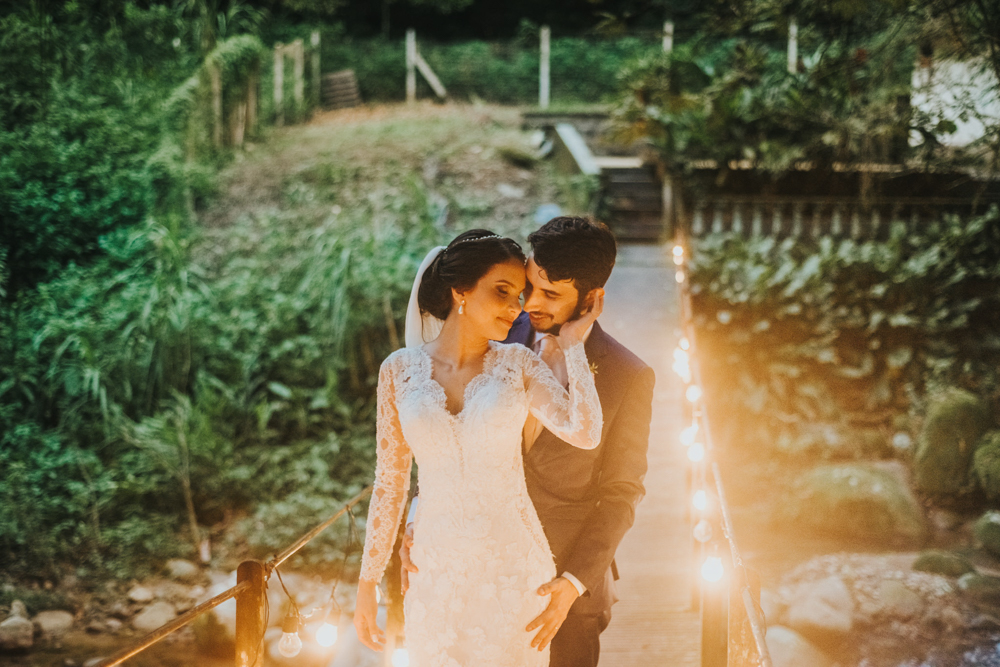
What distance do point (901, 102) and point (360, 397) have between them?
568cm

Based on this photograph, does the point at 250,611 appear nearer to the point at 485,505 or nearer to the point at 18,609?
the point at 485,505

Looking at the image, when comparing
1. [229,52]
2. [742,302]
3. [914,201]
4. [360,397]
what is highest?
[229,52]

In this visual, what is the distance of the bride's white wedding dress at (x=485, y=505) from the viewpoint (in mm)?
1773

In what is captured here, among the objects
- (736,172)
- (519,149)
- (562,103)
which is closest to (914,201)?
(736,172)

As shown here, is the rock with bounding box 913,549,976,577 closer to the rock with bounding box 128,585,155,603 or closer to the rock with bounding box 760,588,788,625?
the rock with bounding box 760,588,788,625

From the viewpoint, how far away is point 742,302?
24.7 feet

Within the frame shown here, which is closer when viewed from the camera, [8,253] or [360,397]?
[360,397]

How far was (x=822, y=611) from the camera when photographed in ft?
16.7

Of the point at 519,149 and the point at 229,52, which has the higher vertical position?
the point at 229,52

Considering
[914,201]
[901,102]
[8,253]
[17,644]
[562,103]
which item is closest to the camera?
[17,644]

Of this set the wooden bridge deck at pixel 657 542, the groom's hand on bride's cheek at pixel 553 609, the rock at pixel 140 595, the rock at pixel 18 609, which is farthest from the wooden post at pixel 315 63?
the groom's hand on bride's cheek at pixel 553 609

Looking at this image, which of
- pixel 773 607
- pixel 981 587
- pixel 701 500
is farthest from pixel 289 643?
pixel 981 587

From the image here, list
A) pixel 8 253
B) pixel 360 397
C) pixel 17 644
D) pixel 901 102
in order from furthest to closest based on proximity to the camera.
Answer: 1. pixel 8 253
2. pixel 360 397
3. pixel 901 102
4. pixel 17 644

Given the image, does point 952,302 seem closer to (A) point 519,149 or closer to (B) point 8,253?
(A) point 519,149
